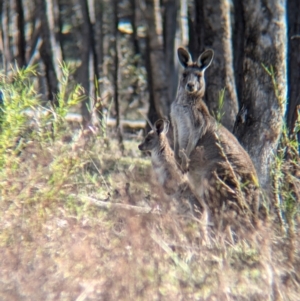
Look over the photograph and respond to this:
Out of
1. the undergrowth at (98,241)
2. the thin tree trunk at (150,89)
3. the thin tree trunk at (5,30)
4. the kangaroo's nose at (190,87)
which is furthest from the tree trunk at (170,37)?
the undergrowth at (98,241)

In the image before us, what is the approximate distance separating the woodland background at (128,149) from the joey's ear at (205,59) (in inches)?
15.6

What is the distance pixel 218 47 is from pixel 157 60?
662mm

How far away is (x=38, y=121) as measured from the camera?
5473 millimetres

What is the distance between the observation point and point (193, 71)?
6977mm

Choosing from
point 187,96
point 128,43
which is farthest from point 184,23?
point 187,96

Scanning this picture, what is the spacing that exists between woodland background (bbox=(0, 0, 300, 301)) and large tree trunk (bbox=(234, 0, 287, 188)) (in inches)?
0.5

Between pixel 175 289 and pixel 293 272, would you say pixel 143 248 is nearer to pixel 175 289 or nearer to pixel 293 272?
pixel 175 289

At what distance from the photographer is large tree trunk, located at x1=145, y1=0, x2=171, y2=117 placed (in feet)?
24.7

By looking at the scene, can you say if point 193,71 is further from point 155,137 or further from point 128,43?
point 128,43

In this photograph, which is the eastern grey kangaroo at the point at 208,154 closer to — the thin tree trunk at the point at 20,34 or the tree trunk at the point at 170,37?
the tree trunk at the point at 170,37

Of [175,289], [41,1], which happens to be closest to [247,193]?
[175,289]

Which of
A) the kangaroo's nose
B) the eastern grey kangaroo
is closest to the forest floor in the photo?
the eastern grey kangaroo

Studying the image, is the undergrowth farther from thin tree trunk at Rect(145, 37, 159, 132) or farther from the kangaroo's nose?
thin tree trunk at Rect(145, 37, 159, 132)

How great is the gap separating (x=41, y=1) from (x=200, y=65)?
1816 millimetres
